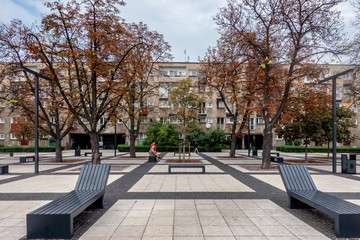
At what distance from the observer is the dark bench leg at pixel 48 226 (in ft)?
12.8

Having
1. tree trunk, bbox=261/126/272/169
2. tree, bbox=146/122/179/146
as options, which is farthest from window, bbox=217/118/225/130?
tree trunk, bbox=261/126/272/169

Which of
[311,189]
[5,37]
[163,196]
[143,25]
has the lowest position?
[163,196]

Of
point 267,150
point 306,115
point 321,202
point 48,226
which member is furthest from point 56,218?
point 306,115

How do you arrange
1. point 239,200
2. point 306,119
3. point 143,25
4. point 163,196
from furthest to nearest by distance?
1. point 143,25
2. point 306,119
3. point 163,196
4. point 239,200

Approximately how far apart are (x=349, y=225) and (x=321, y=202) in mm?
633

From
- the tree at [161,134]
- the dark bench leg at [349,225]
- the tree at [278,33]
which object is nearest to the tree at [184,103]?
the tree at [278,33]

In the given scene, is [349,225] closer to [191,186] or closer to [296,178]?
[296,178]

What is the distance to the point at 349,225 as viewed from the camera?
13.1 feet

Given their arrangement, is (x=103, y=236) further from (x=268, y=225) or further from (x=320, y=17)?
(x=320, y=17)

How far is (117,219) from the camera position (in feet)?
16.4

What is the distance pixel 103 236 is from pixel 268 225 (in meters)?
3.24

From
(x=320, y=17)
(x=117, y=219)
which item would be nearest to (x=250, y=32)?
(x=320, y=17)

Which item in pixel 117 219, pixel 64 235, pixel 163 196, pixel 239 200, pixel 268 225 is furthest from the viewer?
pixel 163 196

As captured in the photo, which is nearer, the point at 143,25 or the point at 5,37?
Answer: the point at 5,37
